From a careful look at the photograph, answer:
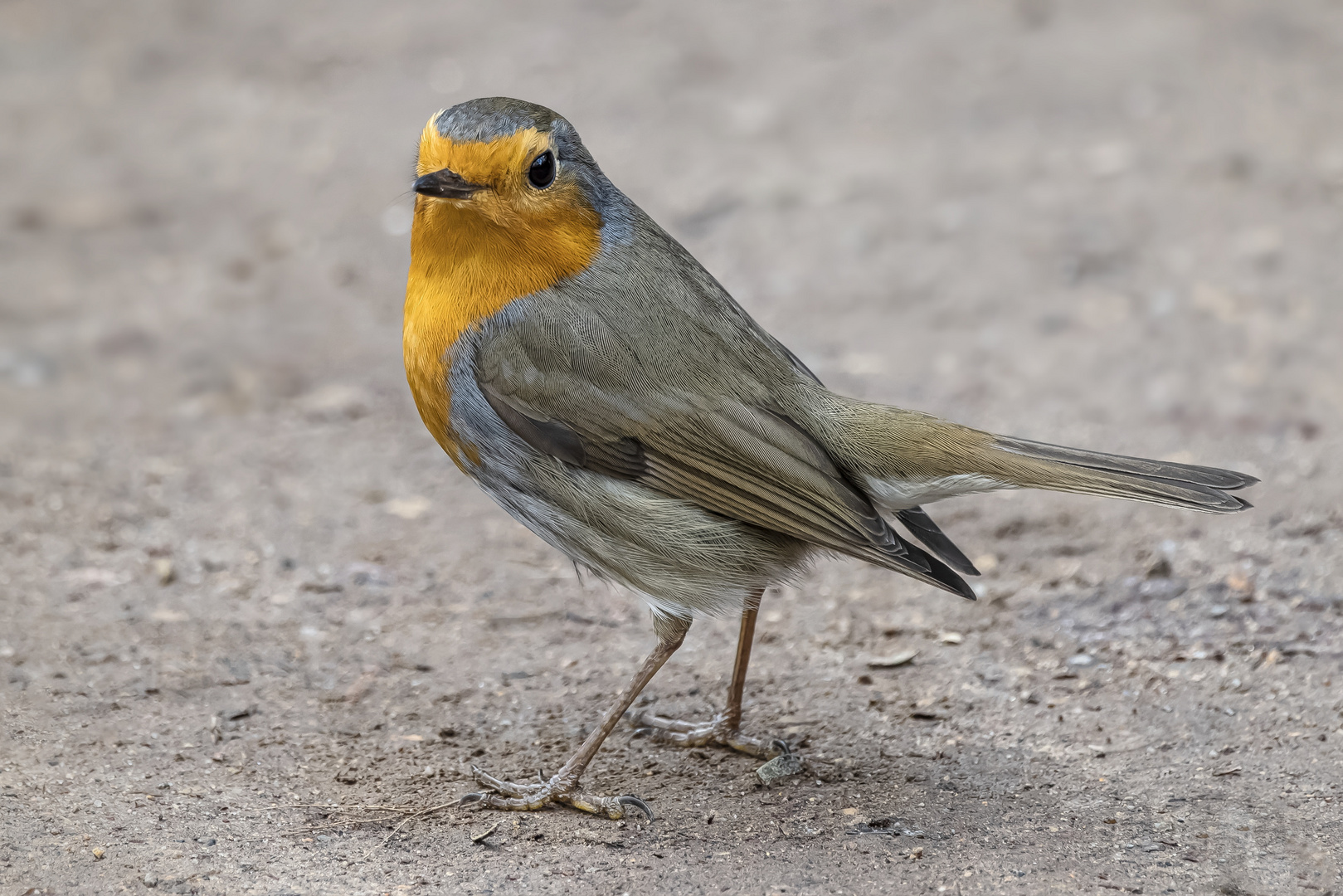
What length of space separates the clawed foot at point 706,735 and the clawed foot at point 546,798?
44 centimetres

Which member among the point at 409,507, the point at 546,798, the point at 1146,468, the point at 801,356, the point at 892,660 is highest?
the point at 801,356

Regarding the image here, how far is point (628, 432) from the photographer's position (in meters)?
3.61

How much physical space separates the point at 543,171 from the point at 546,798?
5.58 ft

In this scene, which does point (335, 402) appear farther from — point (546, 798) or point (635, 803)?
point (635, 803)

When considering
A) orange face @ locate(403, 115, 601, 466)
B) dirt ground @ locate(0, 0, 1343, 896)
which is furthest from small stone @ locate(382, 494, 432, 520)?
orange face @ locate(403, 115, 601, 466)

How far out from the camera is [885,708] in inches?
167

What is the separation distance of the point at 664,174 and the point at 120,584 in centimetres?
405

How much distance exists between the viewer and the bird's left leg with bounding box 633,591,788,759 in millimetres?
4055

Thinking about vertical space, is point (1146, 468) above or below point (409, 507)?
above

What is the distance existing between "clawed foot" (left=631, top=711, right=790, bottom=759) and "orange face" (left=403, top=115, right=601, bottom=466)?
3.70 ft

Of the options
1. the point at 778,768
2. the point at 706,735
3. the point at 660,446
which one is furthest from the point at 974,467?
the point at 706,735

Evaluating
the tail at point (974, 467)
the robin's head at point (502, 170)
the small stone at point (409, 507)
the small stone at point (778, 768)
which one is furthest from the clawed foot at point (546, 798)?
the small stone at point (409, 507)

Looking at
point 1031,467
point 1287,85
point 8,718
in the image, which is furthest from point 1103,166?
point 8,718

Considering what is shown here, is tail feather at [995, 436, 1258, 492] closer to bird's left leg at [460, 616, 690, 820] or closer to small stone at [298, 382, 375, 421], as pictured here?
bird's left leg at [460, 616, 690, 820]
